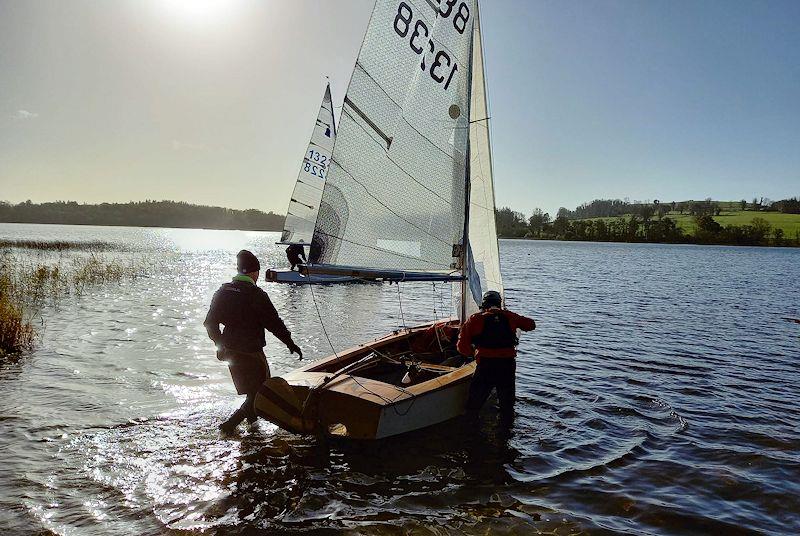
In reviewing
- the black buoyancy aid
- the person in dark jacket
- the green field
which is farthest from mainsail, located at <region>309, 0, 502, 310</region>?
the green field

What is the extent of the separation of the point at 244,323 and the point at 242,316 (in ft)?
0.33

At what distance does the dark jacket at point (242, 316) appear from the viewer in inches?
273

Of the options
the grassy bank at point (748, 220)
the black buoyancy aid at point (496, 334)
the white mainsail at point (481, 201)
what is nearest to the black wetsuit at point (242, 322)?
the black buoyancy aid at point (496, 334)

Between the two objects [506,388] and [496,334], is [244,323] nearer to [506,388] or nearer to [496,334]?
[496,334]

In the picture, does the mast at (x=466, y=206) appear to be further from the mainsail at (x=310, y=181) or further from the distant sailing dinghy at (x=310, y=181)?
the mainsail at (x=310, y=181)

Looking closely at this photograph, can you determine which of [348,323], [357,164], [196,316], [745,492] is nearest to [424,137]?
[357,164]

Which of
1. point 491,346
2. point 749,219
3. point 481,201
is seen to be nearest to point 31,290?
point 481,201

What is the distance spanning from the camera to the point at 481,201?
36.6 feet

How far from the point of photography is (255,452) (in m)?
7.24

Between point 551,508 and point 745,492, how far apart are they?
9.03ft

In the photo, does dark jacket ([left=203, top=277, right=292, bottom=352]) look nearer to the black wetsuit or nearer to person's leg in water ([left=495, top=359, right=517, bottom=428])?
the black wetsuit

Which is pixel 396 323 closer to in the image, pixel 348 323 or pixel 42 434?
pixel 348 323

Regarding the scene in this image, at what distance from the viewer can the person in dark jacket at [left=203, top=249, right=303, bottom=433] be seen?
22.8 feet

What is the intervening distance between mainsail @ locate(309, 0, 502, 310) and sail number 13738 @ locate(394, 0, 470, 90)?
0.02 m
